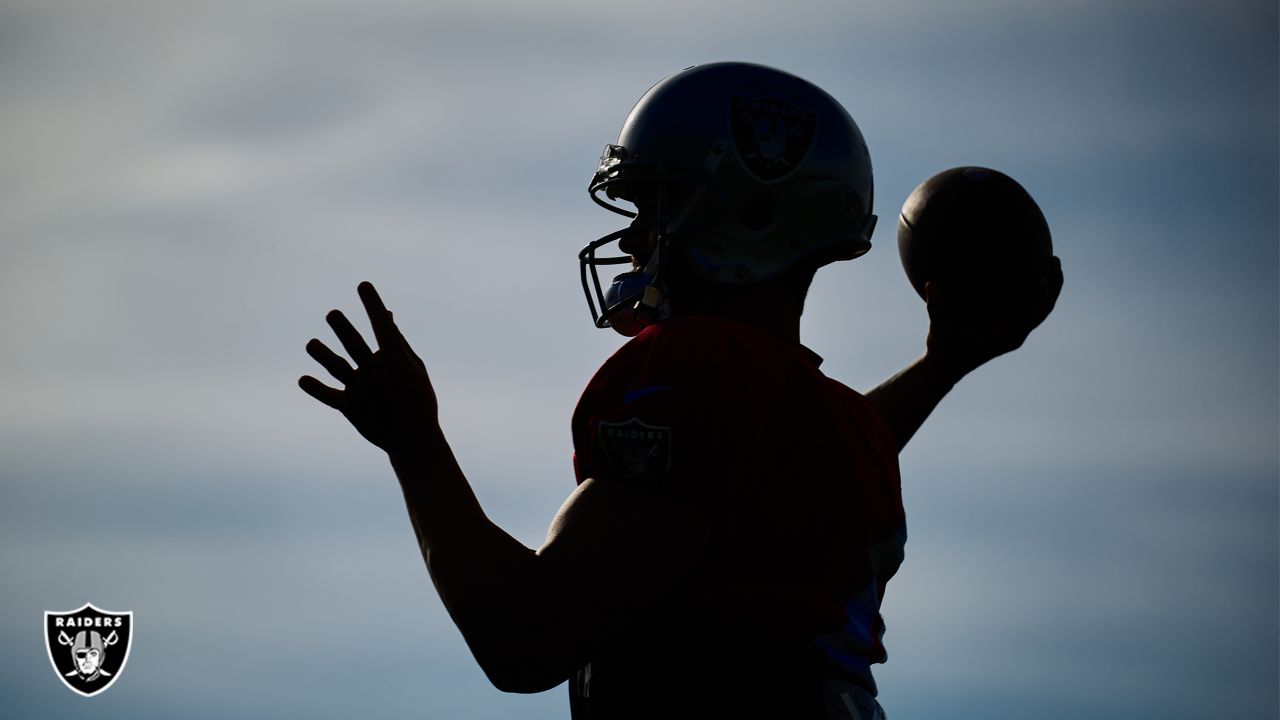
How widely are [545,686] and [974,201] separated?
132 inches

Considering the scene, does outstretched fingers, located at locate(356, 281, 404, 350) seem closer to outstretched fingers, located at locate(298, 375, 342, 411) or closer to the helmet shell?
outstretched fingers, located at locate(298, 375, 342, 411)

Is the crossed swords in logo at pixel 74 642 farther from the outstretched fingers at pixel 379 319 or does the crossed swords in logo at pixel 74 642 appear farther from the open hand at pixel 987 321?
the outstretched fingers at pixel 379 319

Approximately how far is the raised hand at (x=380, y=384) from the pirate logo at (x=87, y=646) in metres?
14.7

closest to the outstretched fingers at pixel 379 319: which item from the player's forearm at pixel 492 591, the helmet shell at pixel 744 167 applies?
the player's forearm at pixel 492 591

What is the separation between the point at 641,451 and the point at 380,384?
0.73 metres

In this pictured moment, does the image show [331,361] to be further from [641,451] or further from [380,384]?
[641,451]

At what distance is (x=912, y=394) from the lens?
5219 millimetres

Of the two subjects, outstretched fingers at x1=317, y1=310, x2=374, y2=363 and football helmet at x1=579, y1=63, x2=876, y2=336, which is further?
football helmet at x1=579, y1=63, x2=876, y2=336

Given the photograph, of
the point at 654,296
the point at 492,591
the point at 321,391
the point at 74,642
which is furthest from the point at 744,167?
the point at 74,642

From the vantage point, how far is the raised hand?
11.3ft

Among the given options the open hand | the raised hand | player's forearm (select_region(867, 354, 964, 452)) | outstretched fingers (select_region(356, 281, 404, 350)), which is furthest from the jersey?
the open hand

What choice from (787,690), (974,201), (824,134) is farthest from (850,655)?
(974,201)

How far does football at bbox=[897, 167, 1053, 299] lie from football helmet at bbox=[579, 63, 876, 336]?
1.03 metres

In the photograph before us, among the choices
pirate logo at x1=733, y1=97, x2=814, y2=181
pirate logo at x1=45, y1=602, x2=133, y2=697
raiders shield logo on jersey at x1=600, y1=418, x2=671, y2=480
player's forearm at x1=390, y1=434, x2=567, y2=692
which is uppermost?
pirate logo at x1=45, y1=602, x2=133, y2=697
